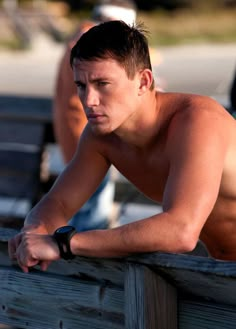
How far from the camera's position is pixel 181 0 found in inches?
1959

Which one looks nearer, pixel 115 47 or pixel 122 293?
pixel 122 293

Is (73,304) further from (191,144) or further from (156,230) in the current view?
(191,144)

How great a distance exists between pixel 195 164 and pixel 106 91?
0.39 meters

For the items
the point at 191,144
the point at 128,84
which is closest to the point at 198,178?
the point at 191,144

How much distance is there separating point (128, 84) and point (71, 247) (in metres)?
0.60

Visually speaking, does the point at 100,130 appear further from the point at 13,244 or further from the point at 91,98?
the point at 13,244

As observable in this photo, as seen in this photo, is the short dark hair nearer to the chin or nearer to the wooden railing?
the chin

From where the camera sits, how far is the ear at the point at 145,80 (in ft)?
9.49

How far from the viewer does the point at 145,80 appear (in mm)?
2906

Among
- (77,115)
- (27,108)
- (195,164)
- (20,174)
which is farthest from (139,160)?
(20,174)

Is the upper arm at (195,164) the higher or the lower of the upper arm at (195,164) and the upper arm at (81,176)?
the higher

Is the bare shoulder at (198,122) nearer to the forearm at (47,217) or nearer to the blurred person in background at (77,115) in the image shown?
the forearm at (47,217)

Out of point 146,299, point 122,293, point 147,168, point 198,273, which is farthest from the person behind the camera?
point 147,168

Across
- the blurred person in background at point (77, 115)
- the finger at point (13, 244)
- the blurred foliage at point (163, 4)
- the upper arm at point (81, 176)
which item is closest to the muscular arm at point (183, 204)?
the finger at point (13, 244)
